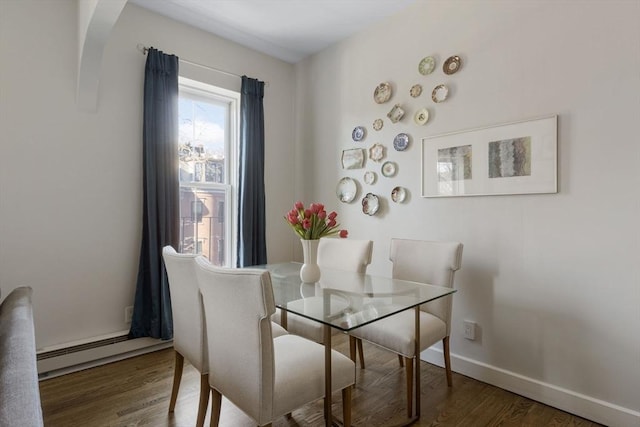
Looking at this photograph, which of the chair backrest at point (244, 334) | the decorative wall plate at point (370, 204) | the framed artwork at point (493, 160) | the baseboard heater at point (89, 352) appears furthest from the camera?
the decorative wall plate at point (370, 204)

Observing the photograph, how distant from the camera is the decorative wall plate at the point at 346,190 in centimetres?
322

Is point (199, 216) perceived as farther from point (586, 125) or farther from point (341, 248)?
point (586, 125)

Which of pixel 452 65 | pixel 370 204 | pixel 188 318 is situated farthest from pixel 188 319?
pixel 452 65

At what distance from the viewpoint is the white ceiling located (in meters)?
2.76

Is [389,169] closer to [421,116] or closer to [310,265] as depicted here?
[421,116]

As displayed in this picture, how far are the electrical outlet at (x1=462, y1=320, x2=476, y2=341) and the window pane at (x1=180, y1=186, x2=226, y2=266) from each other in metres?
2.24

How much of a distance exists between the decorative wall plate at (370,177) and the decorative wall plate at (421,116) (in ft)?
1.90

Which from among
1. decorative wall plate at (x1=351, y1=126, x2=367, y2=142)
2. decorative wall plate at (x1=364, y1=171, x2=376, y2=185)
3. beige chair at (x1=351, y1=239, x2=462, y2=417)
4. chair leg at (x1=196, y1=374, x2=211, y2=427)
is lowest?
chair leg at (x1=196, y1=374, x2=211, y2=427)

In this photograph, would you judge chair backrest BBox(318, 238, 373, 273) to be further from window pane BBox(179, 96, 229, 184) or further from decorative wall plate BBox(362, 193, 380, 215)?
window pane BBox(179, 96, 229, 184)

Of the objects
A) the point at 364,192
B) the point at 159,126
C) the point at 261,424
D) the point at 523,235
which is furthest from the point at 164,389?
the point at 523,235

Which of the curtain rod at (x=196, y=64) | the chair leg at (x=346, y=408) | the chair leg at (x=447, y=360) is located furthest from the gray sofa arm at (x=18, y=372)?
the curtain rod at (x=196, y=64)

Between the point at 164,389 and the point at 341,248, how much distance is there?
1523 mm

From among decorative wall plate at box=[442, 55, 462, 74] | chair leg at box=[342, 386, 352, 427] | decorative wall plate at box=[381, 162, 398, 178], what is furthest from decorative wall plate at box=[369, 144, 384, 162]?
chair leg at box=[342, 386, 352, 427]

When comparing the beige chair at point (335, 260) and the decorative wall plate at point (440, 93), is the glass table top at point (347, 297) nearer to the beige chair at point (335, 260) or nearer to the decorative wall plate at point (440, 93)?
the beige chair at point (335, 260)
